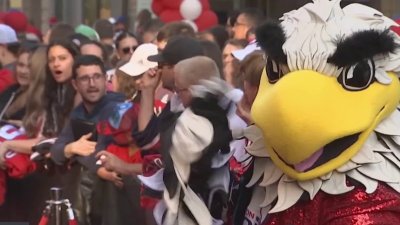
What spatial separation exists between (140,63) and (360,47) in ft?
12.9

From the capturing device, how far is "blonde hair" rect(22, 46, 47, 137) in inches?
280

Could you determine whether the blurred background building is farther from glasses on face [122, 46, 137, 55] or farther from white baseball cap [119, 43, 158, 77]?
white baseball cap [119, 43, 158, 77]

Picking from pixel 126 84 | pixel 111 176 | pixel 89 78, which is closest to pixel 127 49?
pixel 126 84

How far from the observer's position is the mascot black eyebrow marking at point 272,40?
320cm

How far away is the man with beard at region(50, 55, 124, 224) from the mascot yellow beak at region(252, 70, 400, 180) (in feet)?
11.3

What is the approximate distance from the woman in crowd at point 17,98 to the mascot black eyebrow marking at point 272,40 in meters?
4.31

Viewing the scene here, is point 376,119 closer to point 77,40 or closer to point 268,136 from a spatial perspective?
point 268,136

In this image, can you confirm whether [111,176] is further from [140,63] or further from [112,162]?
[140,63]

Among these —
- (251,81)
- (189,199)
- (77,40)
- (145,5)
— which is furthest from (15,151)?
(145,5)

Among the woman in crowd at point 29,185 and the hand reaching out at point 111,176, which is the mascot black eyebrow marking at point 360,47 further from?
the woman in crowd at point 29,185

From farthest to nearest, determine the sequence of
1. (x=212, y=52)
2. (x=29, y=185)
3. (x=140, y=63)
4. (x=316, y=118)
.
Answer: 1. (x=29, y=185)
2. (x=140, y=63)
3. (x=212, y=52)
4. (x=316, y=118)

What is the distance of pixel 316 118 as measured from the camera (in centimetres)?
299

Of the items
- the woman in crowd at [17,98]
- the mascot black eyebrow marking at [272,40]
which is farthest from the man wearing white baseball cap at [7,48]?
the mascot black eyebrow marking at [272,40]

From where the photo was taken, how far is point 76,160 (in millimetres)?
6625
